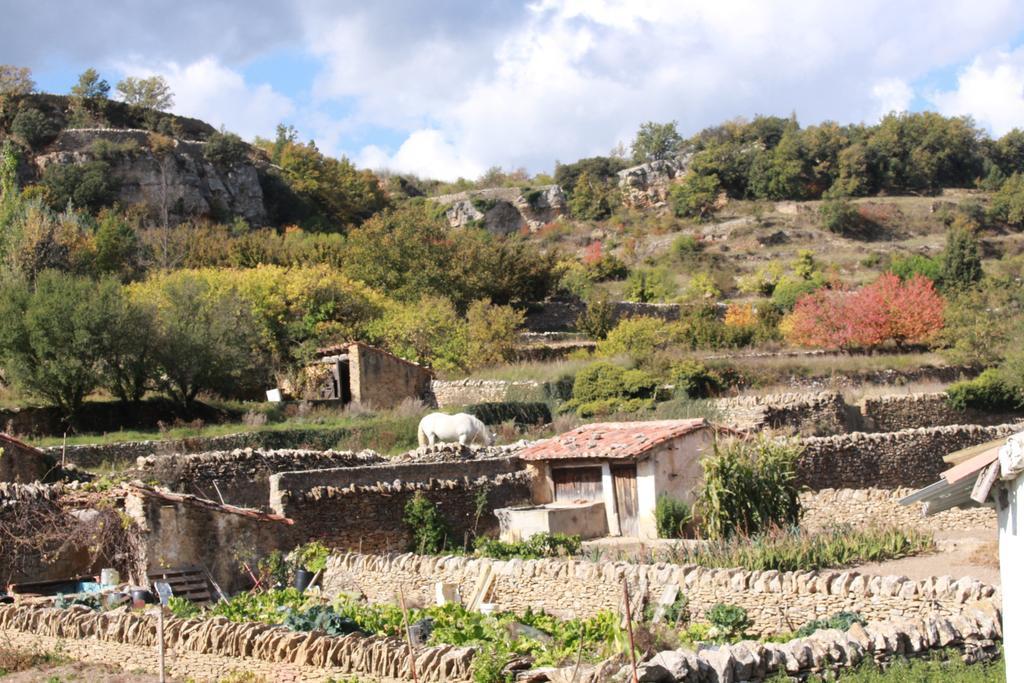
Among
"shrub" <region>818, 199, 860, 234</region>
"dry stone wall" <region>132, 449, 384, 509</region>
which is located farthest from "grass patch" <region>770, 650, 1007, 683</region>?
"shrub" <region>818, 199, 860, 234</region>

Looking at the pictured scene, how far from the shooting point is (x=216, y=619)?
1374 cm

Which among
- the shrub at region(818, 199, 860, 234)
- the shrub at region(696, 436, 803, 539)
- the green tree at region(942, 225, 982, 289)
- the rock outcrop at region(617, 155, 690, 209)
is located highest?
the rock outcrop at region(617, 155, 690, 209)


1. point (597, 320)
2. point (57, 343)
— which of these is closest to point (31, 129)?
point (597, 320)

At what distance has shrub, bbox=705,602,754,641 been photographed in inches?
575

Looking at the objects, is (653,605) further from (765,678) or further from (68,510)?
(68,510)

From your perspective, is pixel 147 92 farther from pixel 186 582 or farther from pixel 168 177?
pixel 186 582

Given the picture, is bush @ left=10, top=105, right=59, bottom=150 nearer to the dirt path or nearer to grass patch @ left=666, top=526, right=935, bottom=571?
grass patch @ left=666, top=526, right=935, bottom=571

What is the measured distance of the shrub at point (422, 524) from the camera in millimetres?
22766

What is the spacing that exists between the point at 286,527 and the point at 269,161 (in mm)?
73913

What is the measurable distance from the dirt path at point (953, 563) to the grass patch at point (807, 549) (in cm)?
25

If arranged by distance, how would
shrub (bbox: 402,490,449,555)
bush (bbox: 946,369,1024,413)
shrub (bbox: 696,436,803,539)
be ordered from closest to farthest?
shrub (bbox: 696,436,803,539), shrub (bbox: 402,490,449,555), bush (bbox: 946,369,1024,413)

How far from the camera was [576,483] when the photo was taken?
86.7 ft

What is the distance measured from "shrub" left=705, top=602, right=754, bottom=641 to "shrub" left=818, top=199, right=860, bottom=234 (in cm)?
7394

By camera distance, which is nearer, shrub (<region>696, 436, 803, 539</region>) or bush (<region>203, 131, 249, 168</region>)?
shrub (<region>696, 436, 803, 539</region>)
